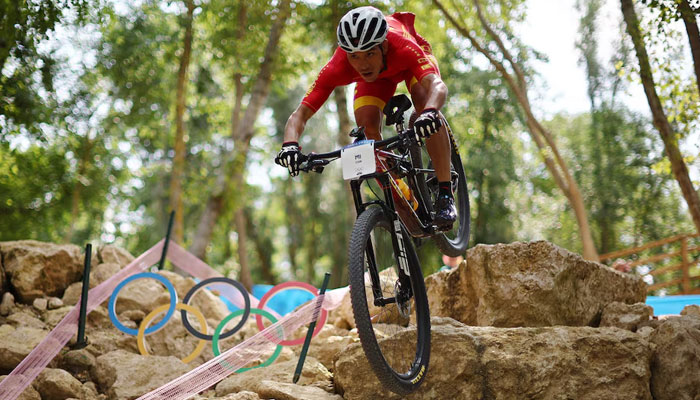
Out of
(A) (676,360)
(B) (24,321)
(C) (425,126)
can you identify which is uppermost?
(C) (425,126)

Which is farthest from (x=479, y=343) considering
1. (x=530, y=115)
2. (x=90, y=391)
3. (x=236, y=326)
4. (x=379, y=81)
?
(x=530, y=115)

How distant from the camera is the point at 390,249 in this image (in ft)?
13.0

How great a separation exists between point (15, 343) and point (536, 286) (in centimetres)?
470

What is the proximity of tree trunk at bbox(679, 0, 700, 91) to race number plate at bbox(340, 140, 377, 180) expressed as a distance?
4341 millimetres

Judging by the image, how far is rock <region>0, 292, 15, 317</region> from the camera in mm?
6668

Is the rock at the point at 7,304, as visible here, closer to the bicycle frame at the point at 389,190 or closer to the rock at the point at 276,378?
the rock at the point at 276,378

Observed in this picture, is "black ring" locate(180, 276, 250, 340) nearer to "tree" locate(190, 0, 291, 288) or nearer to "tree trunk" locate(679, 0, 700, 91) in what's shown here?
"tree trunk" locate(679, 0, 700, 91)

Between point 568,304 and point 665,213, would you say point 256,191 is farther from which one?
point 568,304

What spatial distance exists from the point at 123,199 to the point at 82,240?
9.37 ft

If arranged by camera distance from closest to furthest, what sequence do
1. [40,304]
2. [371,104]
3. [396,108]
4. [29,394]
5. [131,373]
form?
[396,108] → [371,104] → [29,394] → [131,373] → [40,304]

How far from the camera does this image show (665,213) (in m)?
20.0

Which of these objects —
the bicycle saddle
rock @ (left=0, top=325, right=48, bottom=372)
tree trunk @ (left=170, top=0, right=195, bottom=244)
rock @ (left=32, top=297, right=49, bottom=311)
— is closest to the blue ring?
rock @ (left=0, top=325, right=48, bottom=372)

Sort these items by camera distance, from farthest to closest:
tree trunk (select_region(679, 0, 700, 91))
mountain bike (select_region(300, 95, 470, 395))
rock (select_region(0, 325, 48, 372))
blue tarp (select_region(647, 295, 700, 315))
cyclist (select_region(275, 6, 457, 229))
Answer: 1. blue tarp (select_region(647, 295, 700, 315))
2. tree trunk (select_region(679, 0, 700, 91))
3. rock (select_region(0, 325, 48, 372))
4. cyclist (select_region(275, 6, 457, 229))
5. mountain bike (select_region(300, 95, 470, 395))

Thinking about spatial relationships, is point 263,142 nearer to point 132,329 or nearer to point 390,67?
point 132,329
